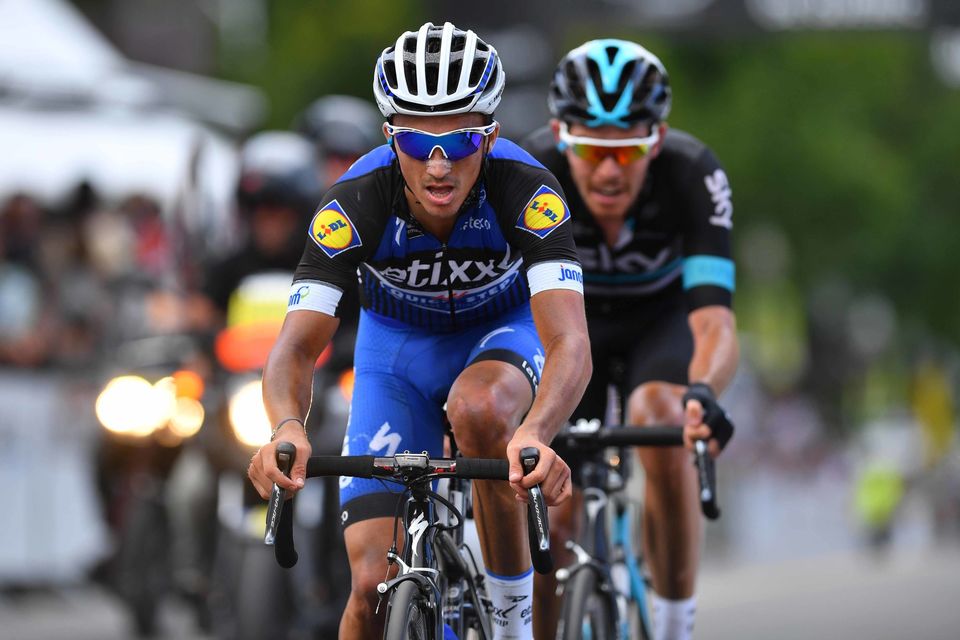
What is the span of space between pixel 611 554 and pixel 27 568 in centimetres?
616

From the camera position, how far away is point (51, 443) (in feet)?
40.3

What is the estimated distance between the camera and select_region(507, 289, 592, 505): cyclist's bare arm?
4824mm

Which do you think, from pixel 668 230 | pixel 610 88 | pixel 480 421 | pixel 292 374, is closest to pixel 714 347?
pixel 668 230

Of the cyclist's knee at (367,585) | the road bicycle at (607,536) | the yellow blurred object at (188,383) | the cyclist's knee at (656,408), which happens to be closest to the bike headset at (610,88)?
the cyclist's knee at (656,408)

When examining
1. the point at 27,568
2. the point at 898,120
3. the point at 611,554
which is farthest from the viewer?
the point at 898,120

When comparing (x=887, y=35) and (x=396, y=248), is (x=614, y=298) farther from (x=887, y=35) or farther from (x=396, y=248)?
(x=887, y=35)

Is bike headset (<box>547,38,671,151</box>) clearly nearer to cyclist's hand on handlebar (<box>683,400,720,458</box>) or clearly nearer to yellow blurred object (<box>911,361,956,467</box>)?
cyclist's hand on handlebar (<box>683,400,720,458</box>)

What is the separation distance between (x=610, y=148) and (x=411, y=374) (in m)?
1.44

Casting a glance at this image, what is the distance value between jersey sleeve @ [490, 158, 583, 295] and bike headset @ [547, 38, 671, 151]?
137 centimetres

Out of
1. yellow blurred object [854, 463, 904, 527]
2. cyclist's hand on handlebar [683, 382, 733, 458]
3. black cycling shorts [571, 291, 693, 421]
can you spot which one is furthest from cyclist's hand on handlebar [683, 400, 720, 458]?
yellow blurred object [854, 463, 904, 527]

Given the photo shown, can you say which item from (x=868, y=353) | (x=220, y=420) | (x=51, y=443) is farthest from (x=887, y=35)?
(x=868, y=353)

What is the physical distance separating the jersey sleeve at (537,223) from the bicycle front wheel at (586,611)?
1388 millimetres

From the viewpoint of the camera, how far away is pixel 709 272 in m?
6.96

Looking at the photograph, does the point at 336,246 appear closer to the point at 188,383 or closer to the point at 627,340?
the point at 627,340
